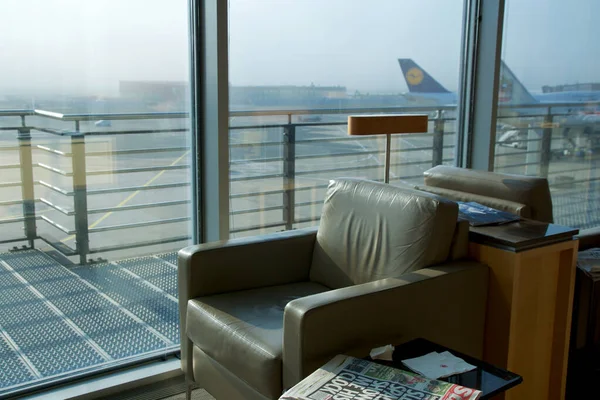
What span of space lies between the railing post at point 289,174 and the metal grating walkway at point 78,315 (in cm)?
69

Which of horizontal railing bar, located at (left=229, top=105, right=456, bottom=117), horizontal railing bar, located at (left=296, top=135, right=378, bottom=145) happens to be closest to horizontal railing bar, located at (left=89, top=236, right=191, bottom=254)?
horizontal railing bar, located at (left=229, top=105, right=456, bottom=117)

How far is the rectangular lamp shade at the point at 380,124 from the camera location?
3.07 meters

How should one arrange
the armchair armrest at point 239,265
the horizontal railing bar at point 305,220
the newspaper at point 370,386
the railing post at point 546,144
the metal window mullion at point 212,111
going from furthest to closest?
the railing post at point 546,144 → the horizontal railing bar at point 305,220 → the metal window mullion at point 212,111 → the armchair armrest at point 239,265 → the newspaper at point 370,386

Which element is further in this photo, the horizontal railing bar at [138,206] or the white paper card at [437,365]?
the horizontal railing bar at [138,206]

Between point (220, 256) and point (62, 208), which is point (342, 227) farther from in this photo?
point (62, 208)

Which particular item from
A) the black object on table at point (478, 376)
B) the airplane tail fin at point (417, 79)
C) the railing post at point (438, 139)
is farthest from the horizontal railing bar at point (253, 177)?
the black object on table at point (478, 376)

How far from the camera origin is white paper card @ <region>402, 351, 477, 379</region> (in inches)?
73.4

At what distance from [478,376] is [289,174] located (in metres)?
1.82

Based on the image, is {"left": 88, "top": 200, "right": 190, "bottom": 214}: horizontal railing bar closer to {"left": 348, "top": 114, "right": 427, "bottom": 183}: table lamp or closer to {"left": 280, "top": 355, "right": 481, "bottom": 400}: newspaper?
{"left": 348, "top": 114, "right": 427, "bottom": 183}: table lamp

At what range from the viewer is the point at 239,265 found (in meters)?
2.75

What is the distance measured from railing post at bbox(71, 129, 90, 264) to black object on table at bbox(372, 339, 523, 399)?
1.61 meters

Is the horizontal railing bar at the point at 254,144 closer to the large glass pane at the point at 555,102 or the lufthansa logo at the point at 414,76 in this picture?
the lufthansa logo at the point at 414,76

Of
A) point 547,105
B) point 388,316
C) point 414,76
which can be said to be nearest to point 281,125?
point 414,76

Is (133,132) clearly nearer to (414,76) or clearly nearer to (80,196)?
(80,196)
